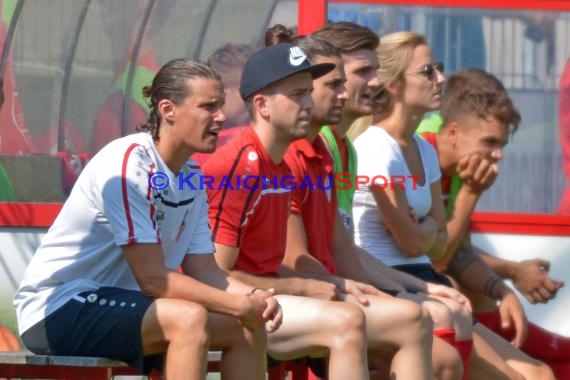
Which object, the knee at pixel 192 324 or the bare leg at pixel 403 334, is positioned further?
the bare leg at pixel 403 334

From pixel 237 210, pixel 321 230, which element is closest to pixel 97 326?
pixel 237 210

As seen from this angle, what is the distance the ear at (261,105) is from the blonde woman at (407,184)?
0.68 m

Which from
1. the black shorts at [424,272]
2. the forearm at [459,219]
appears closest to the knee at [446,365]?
the black shorts at [424,272]

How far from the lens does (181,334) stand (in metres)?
4.48

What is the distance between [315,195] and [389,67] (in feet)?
2.95

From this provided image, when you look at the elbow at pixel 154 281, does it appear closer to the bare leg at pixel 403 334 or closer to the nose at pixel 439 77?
the bare leg at pixel 403 334

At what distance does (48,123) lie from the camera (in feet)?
21.1

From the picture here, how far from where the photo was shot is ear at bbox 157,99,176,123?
495 cm

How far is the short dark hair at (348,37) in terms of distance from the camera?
572 cm

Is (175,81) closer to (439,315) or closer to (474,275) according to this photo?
(439,315)

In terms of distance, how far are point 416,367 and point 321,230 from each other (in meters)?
0.70

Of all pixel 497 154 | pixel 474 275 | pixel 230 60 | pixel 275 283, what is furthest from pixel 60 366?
pixel 497 154

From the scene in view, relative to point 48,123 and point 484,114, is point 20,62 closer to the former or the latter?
Result: point 48,123

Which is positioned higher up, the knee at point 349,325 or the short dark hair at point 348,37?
the short dark hair at point 348,37
